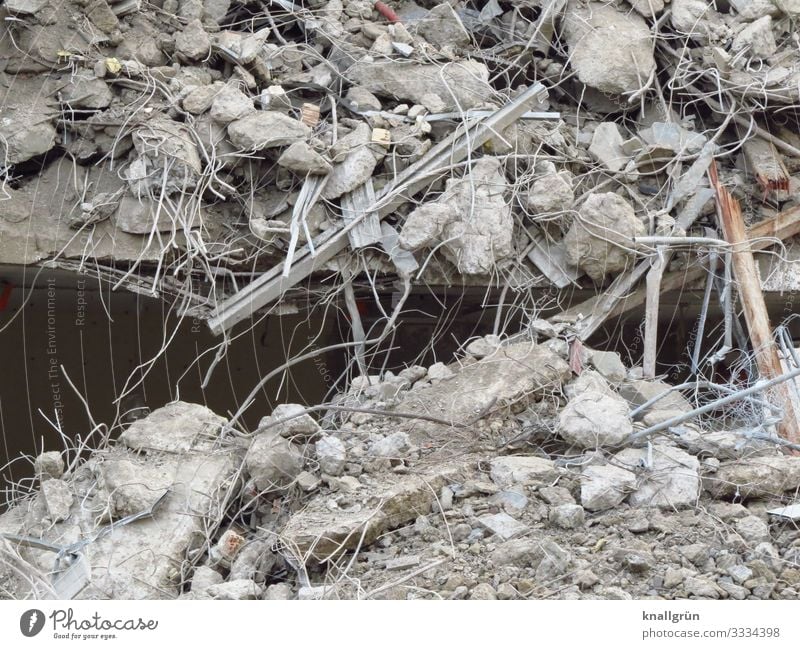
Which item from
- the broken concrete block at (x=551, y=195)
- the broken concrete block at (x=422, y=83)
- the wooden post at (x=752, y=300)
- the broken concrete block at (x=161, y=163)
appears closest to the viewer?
the wooden post at (x=752, y=300)

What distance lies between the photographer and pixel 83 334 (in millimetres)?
6387

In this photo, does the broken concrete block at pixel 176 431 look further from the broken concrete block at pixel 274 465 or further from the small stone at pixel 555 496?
the small stone at pixel 555 496

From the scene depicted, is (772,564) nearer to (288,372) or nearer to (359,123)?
(359,123)

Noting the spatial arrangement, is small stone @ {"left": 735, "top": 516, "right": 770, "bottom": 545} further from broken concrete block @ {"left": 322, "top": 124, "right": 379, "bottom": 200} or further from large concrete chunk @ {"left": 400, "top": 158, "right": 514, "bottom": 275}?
broken concrete block @ {"left": 322, "top": 124, "right": 379, "bottom": 200}

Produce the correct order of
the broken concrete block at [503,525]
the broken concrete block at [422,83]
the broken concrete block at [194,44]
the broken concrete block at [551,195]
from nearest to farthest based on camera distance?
the broken concrete block at [503,525] < the broken concrete block at [551,195] < the broken concrete block at [194,44] < the broken concrete block at [422,83]

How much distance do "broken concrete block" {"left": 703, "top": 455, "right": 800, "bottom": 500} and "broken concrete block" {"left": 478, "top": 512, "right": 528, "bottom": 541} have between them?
825 millimetres

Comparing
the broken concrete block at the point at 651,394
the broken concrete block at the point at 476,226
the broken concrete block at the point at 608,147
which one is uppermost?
the broken concrete block at the point at 608,147

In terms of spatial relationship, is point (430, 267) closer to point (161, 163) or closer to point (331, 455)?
point (161, 163)

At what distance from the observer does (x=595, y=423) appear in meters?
3.90

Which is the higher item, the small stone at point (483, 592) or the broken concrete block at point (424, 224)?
the broken concrete block at point (424, 224)

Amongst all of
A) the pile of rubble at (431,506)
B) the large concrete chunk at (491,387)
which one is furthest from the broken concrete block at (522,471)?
the large concrete chunk at (491,387)

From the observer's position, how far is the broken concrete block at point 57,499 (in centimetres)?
375

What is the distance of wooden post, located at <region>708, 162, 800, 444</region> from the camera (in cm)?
468

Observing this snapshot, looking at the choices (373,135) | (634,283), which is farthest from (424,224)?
(634,283)
